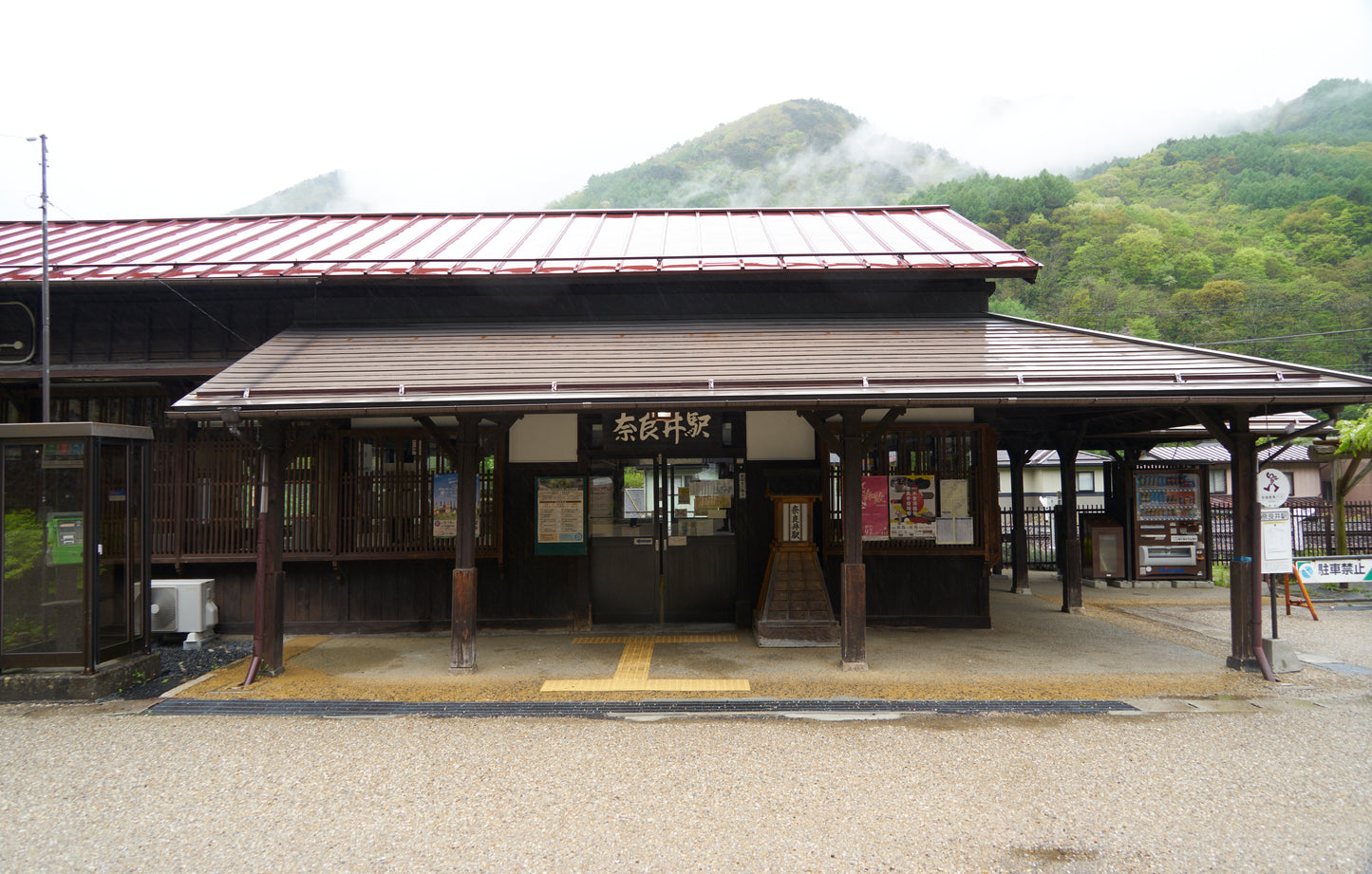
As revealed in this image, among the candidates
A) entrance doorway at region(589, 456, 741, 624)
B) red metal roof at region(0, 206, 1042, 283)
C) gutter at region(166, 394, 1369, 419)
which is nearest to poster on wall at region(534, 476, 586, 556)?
entrance doorway at region(589, 456, 741, 624)

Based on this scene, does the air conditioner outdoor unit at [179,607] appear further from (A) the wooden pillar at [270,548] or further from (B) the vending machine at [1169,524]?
(B) the vending machine at [1169,524]

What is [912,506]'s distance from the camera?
8359 millimetres

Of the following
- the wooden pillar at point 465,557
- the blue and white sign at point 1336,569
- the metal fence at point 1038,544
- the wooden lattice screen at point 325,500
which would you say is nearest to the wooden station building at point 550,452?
the wooden lattice screen at point 325,500

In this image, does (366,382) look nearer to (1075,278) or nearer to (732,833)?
(732,833)

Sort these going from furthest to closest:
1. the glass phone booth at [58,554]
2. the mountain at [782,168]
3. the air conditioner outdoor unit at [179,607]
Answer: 1. the mountain at [782,168]
2. the air conditioner outdoor unit at [179,607]
3. the glass phone booth at [58,554]

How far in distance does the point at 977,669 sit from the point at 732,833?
3923 millimetres

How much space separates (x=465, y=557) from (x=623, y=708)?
2193 millimetres

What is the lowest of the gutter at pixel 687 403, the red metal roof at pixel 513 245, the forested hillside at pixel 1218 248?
the gutter at pixel 687 403

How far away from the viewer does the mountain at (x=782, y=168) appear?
7269 cm

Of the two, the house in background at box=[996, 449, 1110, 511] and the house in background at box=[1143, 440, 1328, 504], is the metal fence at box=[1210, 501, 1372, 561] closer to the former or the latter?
the house in background at box=[1143, 440, 1328, 504]

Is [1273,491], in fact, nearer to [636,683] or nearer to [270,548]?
[636,683]

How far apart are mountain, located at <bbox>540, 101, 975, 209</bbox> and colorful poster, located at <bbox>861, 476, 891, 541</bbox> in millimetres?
60899

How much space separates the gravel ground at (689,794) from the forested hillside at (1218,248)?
1497 inches

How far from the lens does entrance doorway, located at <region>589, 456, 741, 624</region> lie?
27.8 feet
